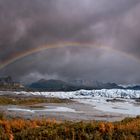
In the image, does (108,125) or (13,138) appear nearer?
(13,138)

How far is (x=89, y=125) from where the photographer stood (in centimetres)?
1681

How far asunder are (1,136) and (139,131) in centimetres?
696

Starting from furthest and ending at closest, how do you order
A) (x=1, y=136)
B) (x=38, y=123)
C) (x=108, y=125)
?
(x=38, y=123)
(x=108, y=125)
(x=1, y=136)

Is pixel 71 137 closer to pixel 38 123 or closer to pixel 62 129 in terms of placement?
pixel 62 129

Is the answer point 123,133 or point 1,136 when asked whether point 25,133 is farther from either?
point 123,133

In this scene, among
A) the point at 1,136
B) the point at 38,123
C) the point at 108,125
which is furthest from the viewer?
the point at 38,123

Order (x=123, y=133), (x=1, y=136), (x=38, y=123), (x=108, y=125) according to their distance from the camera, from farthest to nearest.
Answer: (x=38, y=123) → (x=108, y=125) → (x=123, y=133) → (x=1, y=136)

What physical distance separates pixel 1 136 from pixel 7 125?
2.70 meters

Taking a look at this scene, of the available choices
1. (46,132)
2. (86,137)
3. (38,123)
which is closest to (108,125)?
(86,137)

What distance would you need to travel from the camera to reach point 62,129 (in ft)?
52.2

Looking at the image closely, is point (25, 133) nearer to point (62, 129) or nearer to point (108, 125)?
point (62, 129)

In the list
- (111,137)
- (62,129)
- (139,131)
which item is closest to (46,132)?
(62,129)

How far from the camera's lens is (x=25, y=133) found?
598 inches

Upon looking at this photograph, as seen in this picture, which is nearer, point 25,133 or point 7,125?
point 25,133
